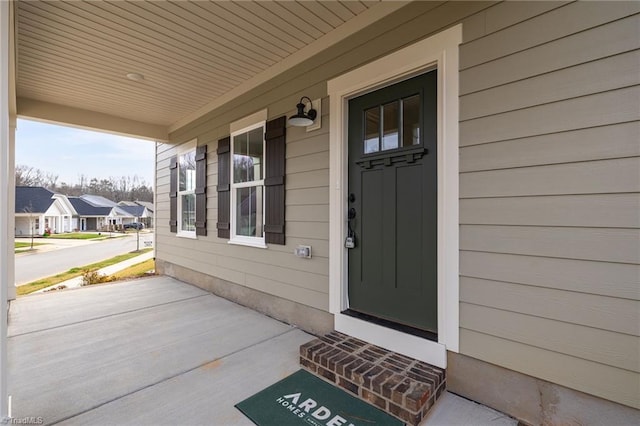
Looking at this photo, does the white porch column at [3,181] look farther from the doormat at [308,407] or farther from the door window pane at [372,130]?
the door window pane at [372,130]

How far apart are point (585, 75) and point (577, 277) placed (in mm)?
1082

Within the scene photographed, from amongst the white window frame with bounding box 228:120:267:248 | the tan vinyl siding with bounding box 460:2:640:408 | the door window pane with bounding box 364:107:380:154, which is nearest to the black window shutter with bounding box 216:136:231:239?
the white window frame with bounding box 228:120:267:248

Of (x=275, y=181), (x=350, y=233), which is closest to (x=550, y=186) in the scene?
(x=350, y=233)

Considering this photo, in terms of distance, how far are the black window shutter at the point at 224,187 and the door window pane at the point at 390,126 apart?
2.48 m

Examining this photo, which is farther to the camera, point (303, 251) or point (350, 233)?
point (303, 251)

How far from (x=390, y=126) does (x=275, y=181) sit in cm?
148

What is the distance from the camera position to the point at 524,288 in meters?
1.70

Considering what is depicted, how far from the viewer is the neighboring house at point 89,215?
3253cm

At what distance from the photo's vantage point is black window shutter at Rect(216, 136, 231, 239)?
4.11 meters

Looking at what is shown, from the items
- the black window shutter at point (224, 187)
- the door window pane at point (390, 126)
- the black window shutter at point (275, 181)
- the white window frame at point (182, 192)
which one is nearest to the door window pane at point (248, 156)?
the black window shutter at point (224, 187)

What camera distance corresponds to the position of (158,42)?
2846 millimetres

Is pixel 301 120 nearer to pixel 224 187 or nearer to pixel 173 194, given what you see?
pixel 224 187

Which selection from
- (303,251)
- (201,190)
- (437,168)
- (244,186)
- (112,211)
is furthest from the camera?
(112,211)

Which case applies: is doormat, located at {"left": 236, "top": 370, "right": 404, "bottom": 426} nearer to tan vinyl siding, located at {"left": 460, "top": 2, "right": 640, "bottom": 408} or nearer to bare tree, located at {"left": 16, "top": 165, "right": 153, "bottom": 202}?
tan vinyl siding, located at {"left": 460, "top": 2, "right": 640, "bottom": 408}
